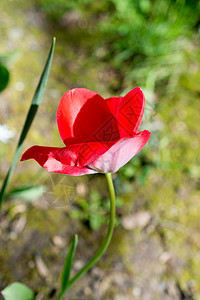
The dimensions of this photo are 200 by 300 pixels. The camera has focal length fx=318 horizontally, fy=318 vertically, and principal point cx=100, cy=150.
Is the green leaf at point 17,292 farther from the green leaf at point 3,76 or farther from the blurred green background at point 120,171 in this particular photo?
the green leaf at point 3,76

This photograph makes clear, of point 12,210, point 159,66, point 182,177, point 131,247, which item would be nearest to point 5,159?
point 12,210

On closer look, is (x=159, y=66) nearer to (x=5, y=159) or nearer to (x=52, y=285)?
(x=5, y=159)

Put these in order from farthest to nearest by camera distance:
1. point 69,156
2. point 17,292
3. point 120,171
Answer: point 120,171 → point 17,292 → point 69,156

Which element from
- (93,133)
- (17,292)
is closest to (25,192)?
(17,292)

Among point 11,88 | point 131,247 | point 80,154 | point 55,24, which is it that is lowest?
point 131,247

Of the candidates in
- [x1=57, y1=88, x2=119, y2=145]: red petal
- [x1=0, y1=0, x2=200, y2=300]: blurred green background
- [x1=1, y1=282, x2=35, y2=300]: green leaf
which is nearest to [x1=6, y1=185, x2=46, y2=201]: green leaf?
[x1=0, y1=0, x2=200, y2=300]: blurred green background

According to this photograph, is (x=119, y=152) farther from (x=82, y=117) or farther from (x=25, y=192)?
(x=25, y=192)
